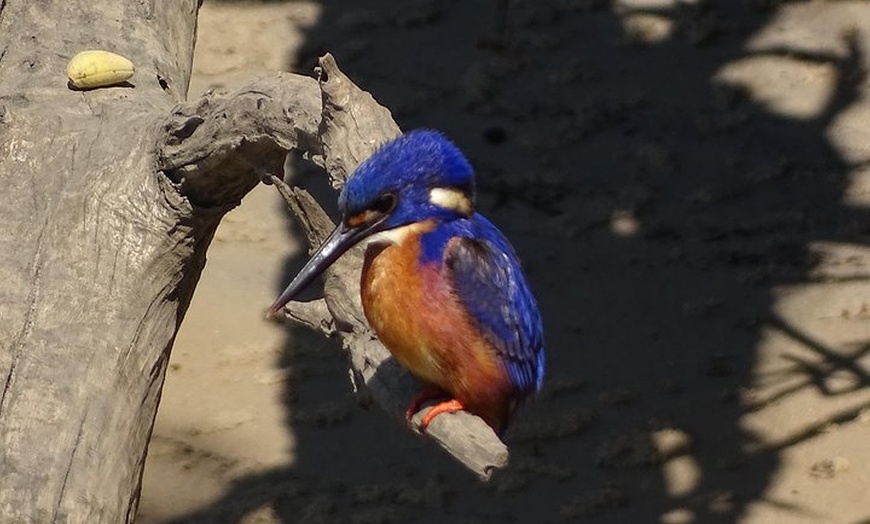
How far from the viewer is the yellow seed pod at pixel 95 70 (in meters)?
3.80

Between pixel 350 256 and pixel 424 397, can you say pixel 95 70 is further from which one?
pixel 424 397

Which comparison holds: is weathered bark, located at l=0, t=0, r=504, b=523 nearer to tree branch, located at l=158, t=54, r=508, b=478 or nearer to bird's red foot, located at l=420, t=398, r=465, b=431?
tree branch, located at l=158, t=54, r=508, b=478

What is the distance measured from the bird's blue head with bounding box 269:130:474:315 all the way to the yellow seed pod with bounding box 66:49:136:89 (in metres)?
0.80

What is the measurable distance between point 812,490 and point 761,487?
16cm

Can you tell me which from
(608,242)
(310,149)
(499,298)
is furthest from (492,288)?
(608,242)

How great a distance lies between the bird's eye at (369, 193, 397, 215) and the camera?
329cm

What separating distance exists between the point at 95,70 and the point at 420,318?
103 centimetres

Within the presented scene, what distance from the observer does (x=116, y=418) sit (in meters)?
3.32

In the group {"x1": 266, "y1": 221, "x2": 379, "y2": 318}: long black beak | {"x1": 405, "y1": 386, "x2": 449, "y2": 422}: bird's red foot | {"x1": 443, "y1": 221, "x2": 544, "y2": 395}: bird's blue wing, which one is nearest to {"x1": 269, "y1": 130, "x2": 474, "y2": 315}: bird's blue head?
{"x1": 266, "y1": 221, "x2": 379, "y2": 318}: long black beak

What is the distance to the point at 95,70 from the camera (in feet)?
12.5

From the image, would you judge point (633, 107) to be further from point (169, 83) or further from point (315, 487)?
point (169, 83)

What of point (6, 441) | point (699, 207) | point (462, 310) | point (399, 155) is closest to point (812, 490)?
point (699, 207)

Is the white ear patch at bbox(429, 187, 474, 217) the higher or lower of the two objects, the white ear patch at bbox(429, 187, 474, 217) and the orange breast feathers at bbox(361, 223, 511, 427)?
the higher

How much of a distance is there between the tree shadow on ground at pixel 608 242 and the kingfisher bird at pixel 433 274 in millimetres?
1951
